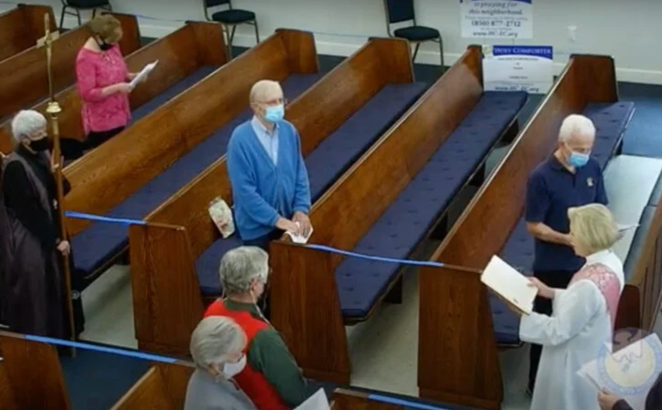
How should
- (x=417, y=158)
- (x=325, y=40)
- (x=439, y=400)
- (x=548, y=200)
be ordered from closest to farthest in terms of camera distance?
(x=548, y=200)
(x=439, y=400)
(x=417, y=158)
(x=325, y=40)

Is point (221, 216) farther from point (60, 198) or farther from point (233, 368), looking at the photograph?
point (233, 368)

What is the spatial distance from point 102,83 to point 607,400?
395 centimetres

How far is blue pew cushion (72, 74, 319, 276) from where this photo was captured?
5.55 m

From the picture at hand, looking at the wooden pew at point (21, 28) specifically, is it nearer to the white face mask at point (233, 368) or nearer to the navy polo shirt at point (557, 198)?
the navy polo shirt at point (557, 198)

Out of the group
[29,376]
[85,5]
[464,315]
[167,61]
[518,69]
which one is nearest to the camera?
[29,376]

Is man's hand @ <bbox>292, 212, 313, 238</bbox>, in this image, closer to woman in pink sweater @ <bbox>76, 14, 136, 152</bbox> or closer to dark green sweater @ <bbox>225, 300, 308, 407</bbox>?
dark green sweater @ <bbox>225, 300, 308, 407</bbox>

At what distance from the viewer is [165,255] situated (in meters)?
5.18

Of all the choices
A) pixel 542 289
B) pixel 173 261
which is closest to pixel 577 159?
pixel 542 289

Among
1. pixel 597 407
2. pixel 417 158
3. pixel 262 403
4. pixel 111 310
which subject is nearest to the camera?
pixel 262 403

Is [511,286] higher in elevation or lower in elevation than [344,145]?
higher

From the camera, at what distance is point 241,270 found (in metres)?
3.58

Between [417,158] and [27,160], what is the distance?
2479 millimetres

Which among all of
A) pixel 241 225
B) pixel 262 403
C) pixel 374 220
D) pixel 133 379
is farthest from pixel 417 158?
pixel 262 403

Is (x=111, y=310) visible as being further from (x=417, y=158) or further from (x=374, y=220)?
(x=417, y=158)
